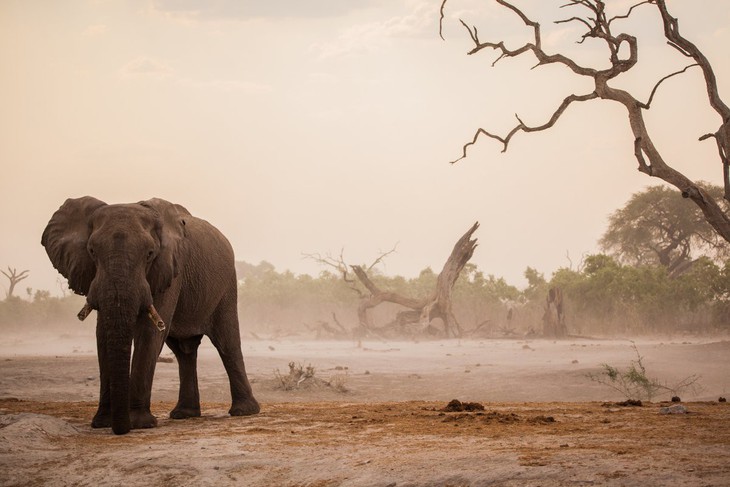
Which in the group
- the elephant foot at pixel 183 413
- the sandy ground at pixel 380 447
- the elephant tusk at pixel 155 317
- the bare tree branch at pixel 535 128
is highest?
the bare tree branch at pixel 535 128

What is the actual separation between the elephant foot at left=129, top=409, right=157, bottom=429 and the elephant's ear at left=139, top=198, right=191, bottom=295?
114cm

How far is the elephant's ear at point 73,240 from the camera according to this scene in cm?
847

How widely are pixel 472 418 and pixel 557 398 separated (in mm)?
6176

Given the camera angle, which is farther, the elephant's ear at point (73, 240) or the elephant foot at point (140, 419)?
the elephant's ear at point (73, 240)

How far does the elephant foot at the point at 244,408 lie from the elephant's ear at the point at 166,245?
188cm

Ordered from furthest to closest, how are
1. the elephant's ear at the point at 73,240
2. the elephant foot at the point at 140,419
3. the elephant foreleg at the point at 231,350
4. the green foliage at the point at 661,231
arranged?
the green foliage at the point at 661,231, the elephant foreleg at the point at 231,350, the elephant's ear at the point at 73,240, the elephant foot at the point at 140,419

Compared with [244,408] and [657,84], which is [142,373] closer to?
[244,408]

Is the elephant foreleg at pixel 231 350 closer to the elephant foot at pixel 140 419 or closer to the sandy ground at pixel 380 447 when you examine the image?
the sandy ground at pixel 380 447

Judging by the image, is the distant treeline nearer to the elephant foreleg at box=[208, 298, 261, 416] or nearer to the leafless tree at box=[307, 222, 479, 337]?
the leafless tree at box=[307, 222, 479, 337]

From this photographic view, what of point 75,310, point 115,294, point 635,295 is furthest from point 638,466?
point 75,310

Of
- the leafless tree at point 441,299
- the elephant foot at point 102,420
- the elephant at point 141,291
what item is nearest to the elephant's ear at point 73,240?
the elephant at point 141,291

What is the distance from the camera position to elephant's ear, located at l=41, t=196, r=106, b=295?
8469 mm

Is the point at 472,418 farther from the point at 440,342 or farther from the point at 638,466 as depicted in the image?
the point at 440,342

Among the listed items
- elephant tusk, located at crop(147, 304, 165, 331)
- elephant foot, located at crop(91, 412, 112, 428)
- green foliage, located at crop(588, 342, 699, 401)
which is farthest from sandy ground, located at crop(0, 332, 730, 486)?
elephant tusk, located at crop(147, 304, 165, 331)
